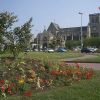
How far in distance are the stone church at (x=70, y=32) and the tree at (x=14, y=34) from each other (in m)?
136

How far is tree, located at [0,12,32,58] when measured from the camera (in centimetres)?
1493

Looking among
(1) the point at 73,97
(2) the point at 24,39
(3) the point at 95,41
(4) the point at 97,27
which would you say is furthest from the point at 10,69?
(4) the point at 97,27

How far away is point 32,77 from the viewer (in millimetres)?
11344

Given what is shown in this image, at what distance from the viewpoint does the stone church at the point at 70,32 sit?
16298 centimetres

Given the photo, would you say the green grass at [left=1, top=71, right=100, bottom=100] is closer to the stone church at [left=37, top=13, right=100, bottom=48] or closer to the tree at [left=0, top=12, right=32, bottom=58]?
the tree at [left=0, top=12, right=32, bottom=58]

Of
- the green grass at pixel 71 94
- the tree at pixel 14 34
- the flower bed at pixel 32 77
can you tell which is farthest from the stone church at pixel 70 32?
the green grass at pixel 71 94

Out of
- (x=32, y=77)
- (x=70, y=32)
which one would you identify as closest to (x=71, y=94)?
(x=32, y=77)

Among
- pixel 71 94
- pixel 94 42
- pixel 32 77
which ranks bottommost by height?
pixel 71 94

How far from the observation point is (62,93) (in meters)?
9.87

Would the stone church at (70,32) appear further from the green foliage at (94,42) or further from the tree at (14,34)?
the tree at (14,34)

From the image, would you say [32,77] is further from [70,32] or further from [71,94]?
[70,32]

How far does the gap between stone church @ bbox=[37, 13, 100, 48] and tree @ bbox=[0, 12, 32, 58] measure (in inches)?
5344

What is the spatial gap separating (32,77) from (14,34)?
466cm

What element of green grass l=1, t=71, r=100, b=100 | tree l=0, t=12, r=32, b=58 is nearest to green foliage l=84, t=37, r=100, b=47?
tree l=0, t=12, r=32, b=58
